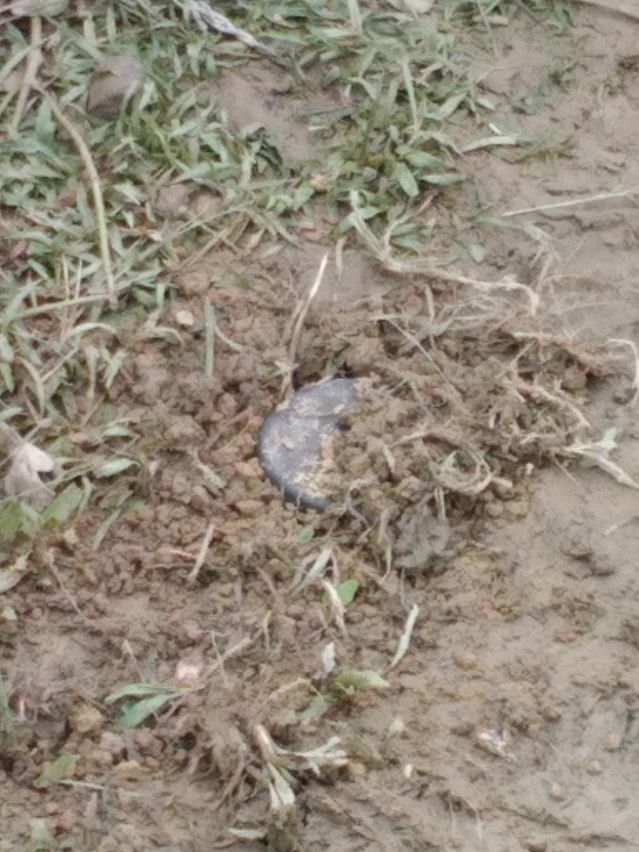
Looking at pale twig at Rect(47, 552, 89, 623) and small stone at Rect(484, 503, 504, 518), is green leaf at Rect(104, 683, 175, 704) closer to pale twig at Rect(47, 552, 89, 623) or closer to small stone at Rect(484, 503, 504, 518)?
pale twig at Rect(47, 552, 89, 623)

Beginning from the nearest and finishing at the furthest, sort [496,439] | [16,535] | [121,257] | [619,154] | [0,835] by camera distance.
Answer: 1. [0,835]
2. [16,535]
3. [496,439]
4. [121,257]
5. [619,154]

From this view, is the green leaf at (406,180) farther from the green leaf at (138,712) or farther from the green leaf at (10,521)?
the green leaf at (138,712)

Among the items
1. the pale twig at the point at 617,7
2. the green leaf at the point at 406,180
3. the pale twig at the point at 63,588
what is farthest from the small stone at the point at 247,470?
the pale twig at the point at 617,7

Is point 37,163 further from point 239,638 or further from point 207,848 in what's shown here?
point 207,848

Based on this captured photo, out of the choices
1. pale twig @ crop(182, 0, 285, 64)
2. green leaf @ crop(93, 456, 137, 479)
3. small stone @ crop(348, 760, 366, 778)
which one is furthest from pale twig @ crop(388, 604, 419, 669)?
pale twig @ crop(182, 0, 285, 64)

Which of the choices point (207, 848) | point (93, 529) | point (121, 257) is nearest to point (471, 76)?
point (121, 257)
